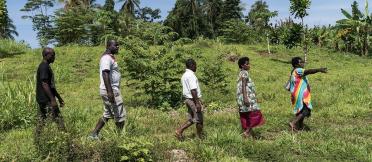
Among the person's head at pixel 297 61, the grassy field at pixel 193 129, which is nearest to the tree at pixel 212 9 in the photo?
the grassy field at pixel 193 129

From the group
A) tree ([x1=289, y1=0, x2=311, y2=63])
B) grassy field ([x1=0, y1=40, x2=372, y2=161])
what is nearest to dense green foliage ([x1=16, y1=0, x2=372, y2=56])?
tree ([x1=289, y1=0, x2=311, y2=63])

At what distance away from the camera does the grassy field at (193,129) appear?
6750mm

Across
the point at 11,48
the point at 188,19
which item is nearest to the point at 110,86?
the point at 11,48

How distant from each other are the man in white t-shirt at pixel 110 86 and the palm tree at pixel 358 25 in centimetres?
2883

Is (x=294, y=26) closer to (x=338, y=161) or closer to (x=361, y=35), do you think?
(x=361, y=35)

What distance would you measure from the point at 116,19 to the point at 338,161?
1158 inches

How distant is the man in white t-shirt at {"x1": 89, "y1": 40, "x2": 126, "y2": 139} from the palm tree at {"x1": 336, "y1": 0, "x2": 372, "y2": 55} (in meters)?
28.8

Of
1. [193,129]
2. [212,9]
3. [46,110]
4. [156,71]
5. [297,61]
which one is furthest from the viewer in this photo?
[212,9]

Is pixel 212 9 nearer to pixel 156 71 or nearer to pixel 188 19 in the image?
pixel 188 19

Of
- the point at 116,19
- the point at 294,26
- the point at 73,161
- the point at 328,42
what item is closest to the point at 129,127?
the point at 73,161

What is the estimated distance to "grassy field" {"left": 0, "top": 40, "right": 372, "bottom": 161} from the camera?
675 cm

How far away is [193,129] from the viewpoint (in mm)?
9891

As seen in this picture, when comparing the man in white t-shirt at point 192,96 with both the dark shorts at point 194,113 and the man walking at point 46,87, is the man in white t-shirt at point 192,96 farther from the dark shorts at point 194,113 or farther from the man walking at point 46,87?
the man walking at point 46,87

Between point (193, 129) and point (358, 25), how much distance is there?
88.6 ft
